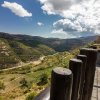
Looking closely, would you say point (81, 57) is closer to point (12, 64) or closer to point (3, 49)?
point (12, 64)

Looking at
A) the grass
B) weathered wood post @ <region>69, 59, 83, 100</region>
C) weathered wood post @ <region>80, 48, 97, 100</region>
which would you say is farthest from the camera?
the grass

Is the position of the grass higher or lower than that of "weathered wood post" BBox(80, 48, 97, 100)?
lower

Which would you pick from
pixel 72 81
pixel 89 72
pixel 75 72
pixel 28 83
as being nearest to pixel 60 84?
pixel 72 81

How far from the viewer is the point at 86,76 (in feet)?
7.95

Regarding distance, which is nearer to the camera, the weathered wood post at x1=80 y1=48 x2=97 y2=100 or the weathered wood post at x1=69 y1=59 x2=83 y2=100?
the weathered wood post at x1=69 y1=59 x2=83 y2=100

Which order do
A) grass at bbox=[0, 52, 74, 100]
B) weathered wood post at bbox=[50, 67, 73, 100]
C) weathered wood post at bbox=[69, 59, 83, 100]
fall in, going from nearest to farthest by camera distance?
weathered wood post at bbox=[50, 67, 73, 100]
weathered wood post at bbox=[69, 59, 83, 100]
grass at bbox=[0, 52, 74, 100]

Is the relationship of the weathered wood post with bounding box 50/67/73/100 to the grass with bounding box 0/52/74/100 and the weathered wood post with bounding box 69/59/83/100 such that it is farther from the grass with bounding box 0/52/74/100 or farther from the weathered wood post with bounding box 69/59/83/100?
the grass with bounding box 0/52/74/100

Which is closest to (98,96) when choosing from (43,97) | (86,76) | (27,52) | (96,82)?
(96,82)

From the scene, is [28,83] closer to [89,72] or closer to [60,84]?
[89,72]

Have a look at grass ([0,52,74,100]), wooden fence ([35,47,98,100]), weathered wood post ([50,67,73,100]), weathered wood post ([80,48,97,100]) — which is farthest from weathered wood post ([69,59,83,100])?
grass ([0,52,74,100])

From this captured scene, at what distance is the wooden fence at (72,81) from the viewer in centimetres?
142

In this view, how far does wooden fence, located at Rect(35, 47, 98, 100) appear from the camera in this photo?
1.42m

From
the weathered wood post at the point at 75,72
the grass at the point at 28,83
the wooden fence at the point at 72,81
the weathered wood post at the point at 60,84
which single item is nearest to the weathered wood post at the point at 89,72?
the wooden fence at the point at 72,81

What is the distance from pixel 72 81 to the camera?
1.59 meters
